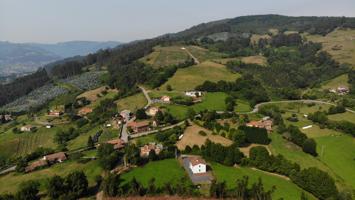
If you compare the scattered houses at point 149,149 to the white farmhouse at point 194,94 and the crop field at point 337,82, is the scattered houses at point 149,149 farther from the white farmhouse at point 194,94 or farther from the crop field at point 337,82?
the crop field at point 337,82

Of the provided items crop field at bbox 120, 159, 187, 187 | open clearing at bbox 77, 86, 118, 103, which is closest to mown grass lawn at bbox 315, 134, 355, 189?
crop field at bbox 120, 159, 187, 187

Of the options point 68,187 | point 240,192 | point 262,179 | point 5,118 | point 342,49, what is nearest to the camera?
point 240,192

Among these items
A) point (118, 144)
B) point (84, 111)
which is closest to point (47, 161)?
point (118, 144)

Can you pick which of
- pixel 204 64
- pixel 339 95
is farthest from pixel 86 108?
pixel 339 95

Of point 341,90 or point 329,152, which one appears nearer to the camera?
point 329,152

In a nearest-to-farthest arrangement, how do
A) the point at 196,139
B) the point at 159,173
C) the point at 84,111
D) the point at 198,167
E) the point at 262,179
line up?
the point at 262,179 < the point at 198,167 < the point at 159,173 < the point at 196,139 < the point at 84,111

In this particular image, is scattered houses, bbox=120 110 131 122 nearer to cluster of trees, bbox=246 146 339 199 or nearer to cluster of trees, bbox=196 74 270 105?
cluster of trees, bbox=196 74 270 105

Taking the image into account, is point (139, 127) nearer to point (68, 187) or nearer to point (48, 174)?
point (48, 174)
